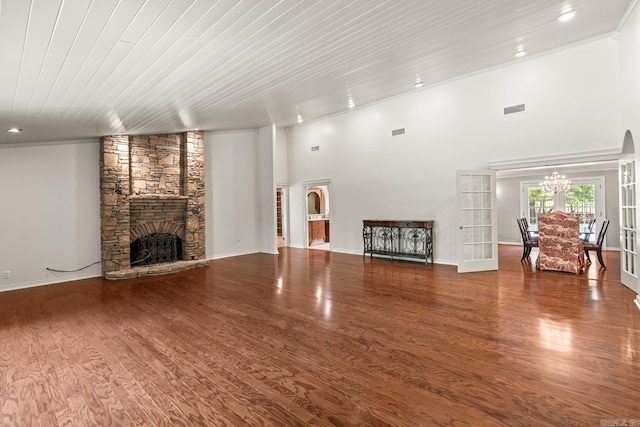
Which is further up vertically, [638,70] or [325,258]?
[638,70]

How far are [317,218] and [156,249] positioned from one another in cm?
551

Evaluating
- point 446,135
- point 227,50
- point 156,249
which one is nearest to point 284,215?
point 156,249

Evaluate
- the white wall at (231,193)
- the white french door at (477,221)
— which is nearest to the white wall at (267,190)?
the white wall at (231,193)

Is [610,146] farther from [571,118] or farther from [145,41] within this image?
[145,41]

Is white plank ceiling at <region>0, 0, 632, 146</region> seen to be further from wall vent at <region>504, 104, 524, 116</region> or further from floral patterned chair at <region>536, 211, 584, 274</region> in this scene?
floral patterned chair at <region>536, 211, 584, 274</region>

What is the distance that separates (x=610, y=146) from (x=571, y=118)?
2.37 feet

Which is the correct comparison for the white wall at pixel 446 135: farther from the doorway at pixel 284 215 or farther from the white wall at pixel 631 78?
the white wall at pixel 631 78

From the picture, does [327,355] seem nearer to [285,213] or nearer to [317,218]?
[285,213]

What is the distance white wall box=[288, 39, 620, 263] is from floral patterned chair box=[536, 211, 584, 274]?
1.25m

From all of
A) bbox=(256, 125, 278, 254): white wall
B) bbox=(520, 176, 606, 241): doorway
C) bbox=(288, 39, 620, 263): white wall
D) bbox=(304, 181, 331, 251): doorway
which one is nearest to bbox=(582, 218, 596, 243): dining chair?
bbox=(520, 176, 606, 241): doorway

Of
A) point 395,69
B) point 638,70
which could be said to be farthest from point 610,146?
point 395,69

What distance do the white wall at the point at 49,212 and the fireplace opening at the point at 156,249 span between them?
0.70 metres

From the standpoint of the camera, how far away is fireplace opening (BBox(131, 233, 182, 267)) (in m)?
7.05

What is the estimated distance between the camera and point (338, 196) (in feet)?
29.4
